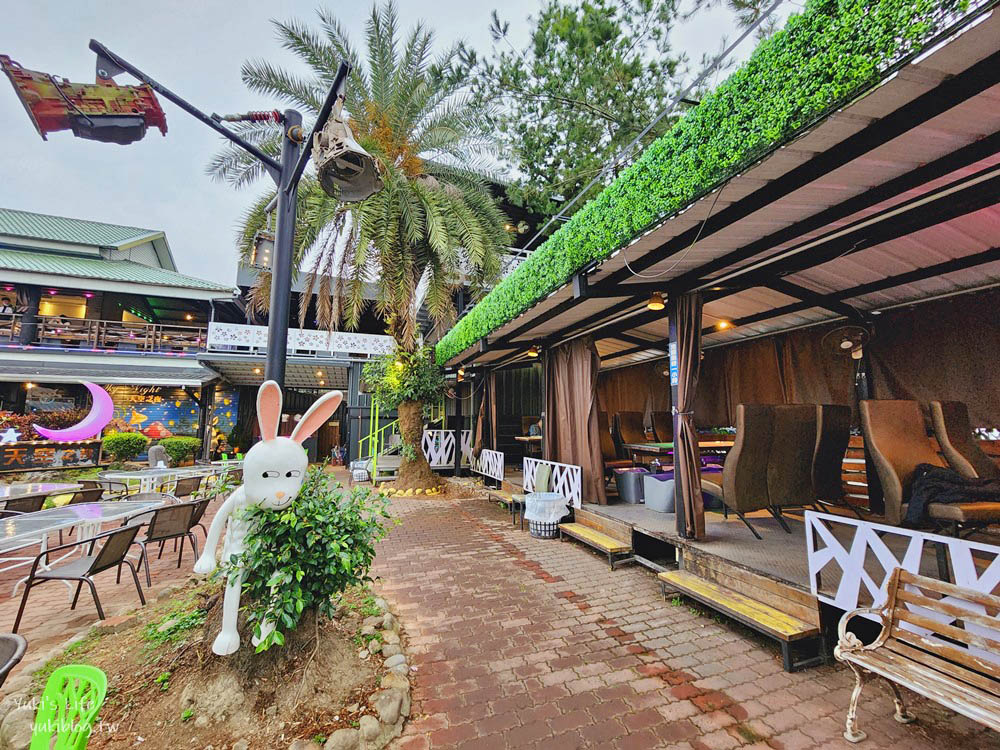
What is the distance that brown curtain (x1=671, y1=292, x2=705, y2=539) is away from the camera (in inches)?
155

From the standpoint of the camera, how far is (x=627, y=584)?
4109 mm

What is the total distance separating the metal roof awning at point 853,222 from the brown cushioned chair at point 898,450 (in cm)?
146

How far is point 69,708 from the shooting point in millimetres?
1324

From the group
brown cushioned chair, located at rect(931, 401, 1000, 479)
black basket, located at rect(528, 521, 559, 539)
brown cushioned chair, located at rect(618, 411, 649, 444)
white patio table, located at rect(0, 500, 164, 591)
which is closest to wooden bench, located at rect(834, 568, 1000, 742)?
brown cushioned chair, located at rect(931, 401, 1000, 479)

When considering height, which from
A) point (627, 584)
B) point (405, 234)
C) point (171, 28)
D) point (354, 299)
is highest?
point (171, 28)

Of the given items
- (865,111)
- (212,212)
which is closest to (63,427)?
(865,111)

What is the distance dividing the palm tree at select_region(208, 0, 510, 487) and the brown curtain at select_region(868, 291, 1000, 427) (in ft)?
20.7

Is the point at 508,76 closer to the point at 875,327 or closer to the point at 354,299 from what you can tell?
the point at 354,299

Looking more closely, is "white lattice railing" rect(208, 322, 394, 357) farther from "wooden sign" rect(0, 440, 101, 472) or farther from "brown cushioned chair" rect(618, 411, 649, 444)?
"brown cushioned chair" rect(618, 411, 649, 444)

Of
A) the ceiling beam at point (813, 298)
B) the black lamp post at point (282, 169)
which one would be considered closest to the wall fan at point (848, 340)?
the ceiling beam at point (813, 298)

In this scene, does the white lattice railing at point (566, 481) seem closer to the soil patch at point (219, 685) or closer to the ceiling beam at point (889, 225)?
the ceiling beam at point (889, 225)

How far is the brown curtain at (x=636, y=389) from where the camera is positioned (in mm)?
9655

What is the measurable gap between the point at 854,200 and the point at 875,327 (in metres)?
3.77

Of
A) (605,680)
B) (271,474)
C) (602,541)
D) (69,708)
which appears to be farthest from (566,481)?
(69,708)
